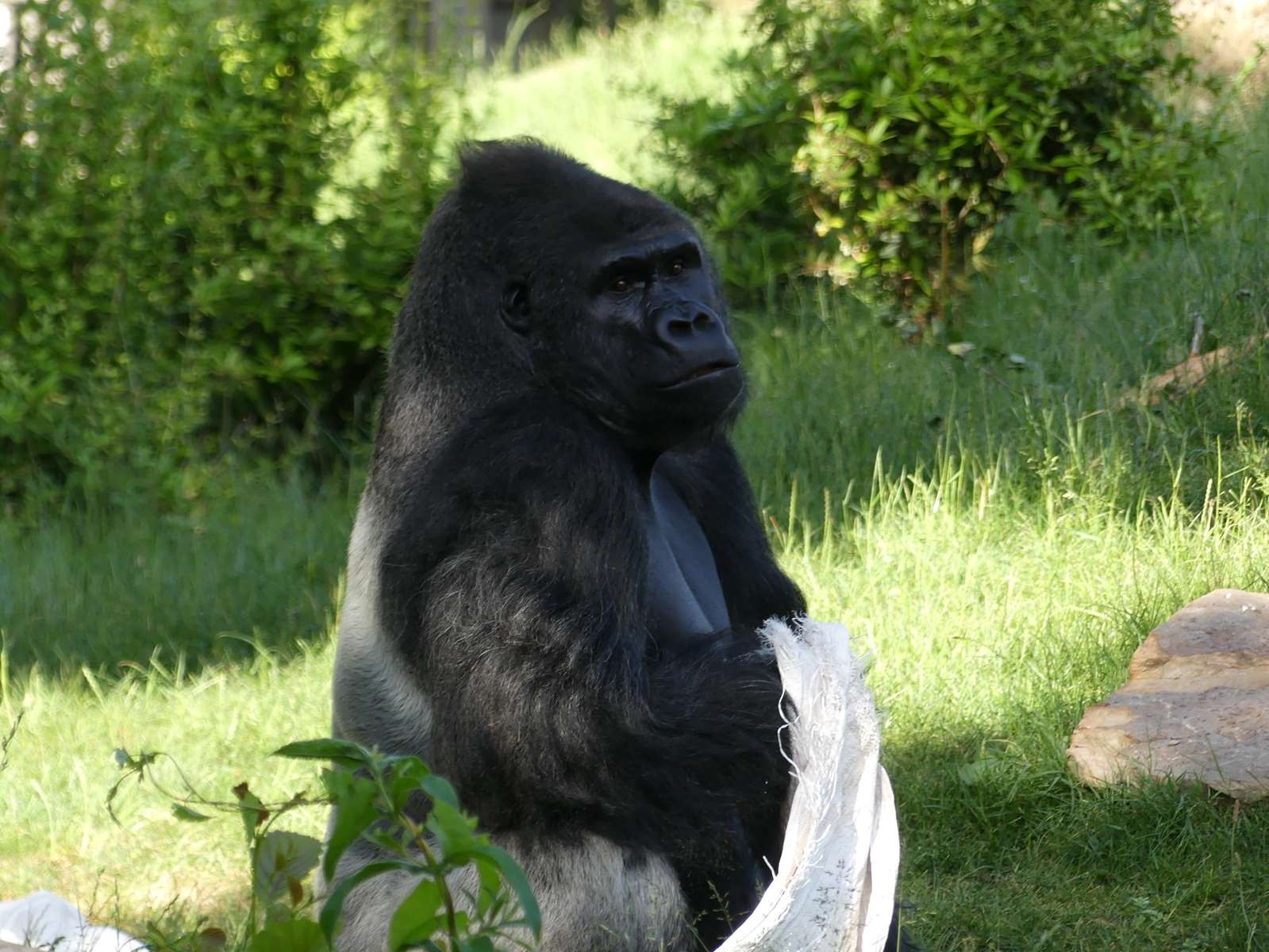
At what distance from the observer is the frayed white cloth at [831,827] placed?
2.15 meters

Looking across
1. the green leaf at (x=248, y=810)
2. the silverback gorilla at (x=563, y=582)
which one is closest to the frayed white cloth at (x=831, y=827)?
the silverback gorilla at (x=563, y=582)

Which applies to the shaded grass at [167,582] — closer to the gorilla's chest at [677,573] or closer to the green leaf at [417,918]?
the gorilla's chest at [677,573]

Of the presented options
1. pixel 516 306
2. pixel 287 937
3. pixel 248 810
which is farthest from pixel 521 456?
pixel 287 937

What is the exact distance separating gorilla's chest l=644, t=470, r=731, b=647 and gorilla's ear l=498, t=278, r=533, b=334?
1.19 ft

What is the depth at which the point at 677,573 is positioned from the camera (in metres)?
2.67

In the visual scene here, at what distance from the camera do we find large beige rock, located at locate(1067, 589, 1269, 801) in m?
3.09

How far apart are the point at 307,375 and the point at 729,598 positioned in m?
4.04

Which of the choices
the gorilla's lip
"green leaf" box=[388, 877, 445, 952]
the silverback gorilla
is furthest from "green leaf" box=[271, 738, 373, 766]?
the gorilla's lip

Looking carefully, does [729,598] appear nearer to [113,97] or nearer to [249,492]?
[249,492]

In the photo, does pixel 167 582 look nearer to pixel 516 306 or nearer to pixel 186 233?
pixel 186 233

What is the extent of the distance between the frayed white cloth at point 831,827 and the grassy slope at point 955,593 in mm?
798

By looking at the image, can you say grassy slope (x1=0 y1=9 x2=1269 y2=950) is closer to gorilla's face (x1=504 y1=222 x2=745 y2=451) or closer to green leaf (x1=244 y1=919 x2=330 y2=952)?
gorilla's face (x1=504 y1=222 x2=745 y2=451)

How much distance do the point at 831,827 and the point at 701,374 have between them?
2.40ft

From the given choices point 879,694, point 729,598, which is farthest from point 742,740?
point 879,694
